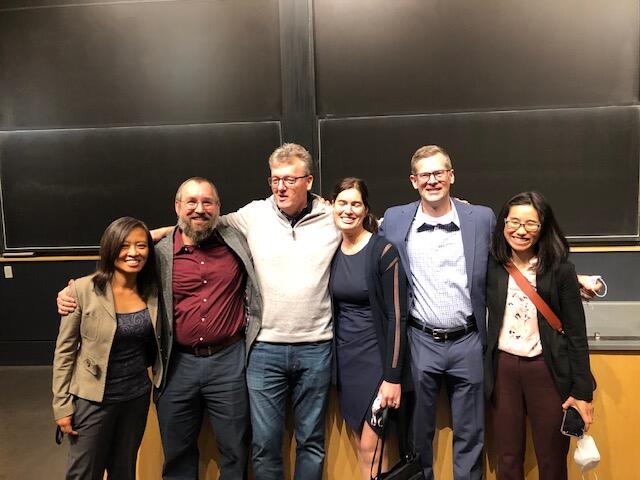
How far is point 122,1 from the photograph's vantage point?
4031 mm

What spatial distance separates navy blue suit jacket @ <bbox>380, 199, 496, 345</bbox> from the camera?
1.84 m

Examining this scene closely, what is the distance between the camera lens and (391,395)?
1.75 metres

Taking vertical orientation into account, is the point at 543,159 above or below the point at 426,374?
above

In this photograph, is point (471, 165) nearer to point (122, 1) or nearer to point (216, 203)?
point (216, 203)

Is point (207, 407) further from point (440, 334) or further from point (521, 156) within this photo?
point (521, 156)

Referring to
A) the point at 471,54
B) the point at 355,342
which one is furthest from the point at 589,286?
the point at 471,54

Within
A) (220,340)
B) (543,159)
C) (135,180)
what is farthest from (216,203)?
(543,159)

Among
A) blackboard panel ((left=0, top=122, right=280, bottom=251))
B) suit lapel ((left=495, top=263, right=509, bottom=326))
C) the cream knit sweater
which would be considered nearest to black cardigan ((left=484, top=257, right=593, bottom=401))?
suit lapel ((left=495, top=263, right=509, bottom=326))

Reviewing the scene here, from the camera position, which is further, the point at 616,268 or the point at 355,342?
the point at 616,268

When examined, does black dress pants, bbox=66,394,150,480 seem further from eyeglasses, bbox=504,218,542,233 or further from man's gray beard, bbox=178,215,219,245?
eyeglasses, bbox=504,218,542,233

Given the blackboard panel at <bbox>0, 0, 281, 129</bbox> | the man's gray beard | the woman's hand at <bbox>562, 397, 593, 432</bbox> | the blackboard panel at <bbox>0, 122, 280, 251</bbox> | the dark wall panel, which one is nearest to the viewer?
the woman's hand at <bbox>562, 397, 593, 432</bbox>

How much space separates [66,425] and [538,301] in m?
1.81

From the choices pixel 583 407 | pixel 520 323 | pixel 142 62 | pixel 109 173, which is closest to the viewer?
pixel 583 407

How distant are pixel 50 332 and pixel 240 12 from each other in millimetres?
3393
